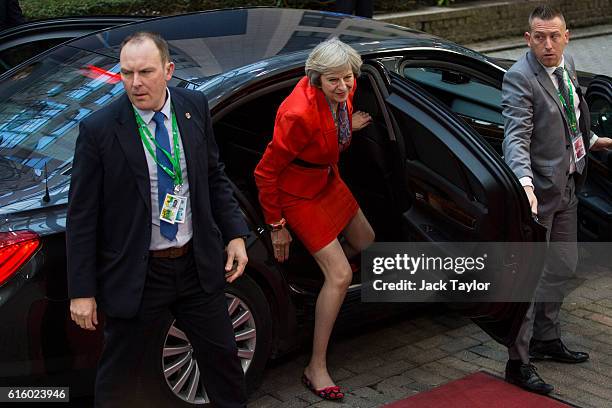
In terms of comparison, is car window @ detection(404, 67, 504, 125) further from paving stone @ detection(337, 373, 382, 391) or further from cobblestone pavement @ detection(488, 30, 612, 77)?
cobblestone pavement @ detection(488, 30, 612, 77)

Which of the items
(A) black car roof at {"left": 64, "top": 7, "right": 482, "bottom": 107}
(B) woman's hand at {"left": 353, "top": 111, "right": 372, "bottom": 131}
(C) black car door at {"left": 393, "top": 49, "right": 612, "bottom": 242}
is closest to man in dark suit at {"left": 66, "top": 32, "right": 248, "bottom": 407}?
(A) black car roof at {"left": 64, "top": 7, "right": 482, "bottom": 107}

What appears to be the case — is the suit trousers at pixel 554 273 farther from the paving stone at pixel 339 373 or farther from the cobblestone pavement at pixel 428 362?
the paving stone at pixel 339 373

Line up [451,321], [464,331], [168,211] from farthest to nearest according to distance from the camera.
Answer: [451,321], [464,331], [168,211]

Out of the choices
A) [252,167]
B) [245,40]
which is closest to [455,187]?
[245,40]

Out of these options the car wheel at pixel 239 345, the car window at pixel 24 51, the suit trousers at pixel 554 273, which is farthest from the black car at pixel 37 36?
the suit trousers at pixel 554 273

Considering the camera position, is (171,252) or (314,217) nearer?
(171,252)

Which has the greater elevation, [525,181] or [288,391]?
[525,181]

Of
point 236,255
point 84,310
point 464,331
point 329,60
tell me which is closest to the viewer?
point 84,310

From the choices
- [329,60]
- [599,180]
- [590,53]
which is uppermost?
[329,60]

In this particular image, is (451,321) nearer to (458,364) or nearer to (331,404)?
(458,364)

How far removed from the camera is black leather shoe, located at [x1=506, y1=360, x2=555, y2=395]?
5.11m

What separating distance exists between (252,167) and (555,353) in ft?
6.21

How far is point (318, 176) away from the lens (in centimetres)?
514

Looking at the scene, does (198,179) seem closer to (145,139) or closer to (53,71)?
(145,139)
